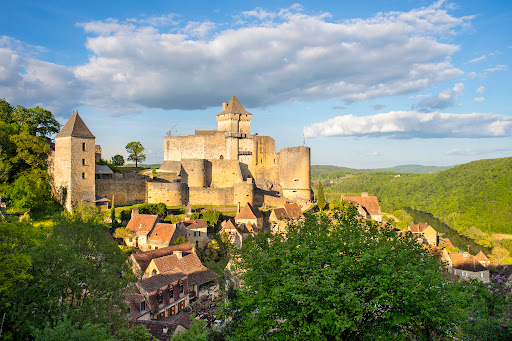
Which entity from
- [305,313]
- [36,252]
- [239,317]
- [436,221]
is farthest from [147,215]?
[436,221]

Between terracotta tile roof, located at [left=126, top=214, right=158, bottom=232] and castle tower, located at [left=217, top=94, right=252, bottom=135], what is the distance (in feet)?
80.6

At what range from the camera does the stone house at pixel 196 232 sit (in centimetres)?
3609

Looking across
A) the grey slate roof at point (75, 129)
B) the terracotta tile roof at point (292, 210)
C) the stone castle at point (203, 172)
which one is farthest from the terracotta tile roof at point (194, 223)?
the grey slate roof at point (75, 129)

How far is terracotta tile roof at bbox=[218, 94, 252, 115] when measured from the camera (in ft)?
192

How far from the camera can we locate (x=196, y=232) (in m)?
36.5

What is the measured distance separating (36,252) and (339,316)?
39.5ft

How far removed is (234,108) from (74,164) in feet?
92.2

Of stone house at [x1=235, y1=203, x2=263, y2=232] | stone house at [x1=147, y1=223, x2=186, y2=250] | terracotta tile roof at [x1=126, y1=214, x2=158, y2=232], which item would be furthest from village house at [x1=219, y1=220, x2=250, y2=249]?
terracotta tile roof at [x1=126, y1=214, x2=158, y2=232]

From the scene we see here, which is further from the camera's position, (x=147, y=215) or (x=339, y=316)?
(x=147, y=215)

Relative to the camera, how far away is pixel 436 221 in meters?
90.6

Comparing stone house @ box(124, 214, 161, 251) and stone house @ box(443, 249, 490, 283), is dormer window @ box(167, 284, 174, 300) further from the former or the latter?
stone house @ box(443, 249, 490, 283)

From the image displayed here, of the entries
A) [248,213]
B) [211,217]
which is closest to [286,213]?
[248,213]

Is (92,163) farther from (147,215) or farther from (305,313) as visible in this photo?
(305,313)

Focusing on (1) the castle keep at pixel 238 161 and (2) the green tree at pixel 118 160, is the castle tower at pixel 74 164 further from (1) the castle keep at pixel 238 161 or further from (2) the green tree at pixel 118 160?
(2) the green tree at pixel 118 160
